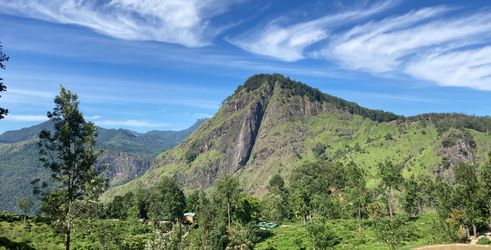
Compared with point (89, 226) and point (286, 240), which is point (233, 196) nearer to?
point (286, 240)

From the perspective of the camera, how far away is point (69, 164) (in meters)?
37.5

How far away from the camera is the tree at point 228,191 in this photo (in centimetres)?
11919

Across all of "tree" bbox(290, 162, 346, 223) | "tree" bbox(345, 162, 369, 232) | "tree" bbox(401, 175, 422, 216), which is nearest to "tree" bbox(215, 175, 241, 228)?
"tree" bbox(290, 162, 346, 223)

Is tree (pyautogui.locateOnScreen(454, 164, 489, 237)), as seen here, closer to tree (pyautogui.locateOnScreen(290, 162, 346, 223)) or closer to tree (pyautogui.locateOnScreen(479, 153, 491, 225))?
tree (pyautogui.locateOnScreen(479, 153, 491, 225))

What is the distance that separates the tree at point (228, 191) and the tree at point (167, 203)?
17.5 meters

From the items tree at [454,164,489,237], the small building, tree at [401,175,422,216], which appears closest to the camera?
tree at [454,164,489,237]

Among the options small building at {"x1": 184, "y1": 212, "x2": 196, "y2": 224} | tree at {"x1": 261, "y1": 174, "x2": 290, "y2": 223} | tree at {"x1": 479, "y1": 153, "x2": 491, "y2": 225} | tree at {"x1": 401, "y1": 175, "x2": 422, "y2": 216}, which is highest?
tree at {"x1": 479, "y1": 153, "x2": 491, "y2": 225}

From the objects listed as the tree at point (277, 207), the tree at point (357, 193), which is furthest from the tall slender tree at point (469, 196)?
the tree at point (277, 207)

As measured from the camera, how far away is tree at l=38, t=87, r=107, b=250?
36719 mm

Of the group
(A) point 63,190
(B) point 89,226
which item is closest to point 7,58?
(A) point 63,190

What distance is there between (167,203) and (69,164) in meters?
95.0

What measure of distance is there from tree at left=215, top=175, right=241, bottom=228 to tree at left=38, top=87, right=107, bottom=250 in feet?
267

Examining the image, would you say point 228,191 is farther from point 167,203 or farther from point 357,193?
point 357,193

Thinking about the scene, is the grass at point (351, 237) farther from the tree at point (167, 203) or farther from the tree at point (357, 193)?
the tree at point (167, 203)
